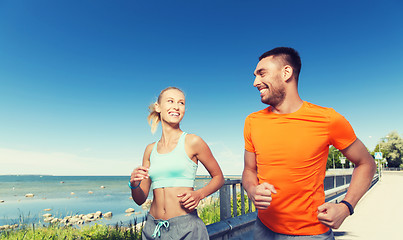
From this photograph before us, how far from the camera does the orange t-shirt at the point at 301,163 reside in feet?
5.32

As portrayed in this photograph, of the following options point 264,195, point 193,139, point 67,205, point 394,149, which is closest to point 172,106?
point 193,139

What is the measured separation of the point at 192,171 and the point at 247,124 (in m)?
0.62

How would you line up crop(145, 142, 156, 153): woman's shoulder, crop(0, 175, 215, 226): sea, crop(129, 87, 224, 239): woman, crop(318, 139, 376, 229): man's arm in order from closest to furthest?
crop(318, 139, 376, 229): man's arm < crop(129, 87, 224, 239): woman < crop(145, 142, 156, 153): woman's shoulder < crop(0, 175, 215, 226): sea

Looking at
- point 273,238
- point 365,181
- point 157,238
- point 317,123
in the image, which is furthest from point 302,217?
point 157,238

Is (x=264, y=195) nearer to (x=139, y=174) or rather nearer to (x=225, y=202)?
(x=139, y=174)

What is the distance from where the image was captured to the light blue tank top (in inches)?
83.0

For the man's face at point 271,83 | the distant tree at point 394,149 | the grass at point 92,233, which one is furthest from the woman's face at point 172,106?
the distant tree at point 394,149

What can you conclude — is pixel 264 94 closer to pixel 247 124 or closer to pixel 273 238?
pixel 247 124

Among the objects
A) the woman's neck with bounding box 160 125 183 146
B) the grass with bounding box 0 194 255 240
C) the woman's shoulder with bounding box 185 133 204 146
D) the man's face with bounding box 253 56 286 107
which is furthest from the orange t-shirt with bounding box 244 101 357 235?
the grass with bounding box 0 194 255 240

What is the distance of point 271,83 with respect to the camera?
1.76m

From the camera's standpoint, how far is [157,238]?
2043mm

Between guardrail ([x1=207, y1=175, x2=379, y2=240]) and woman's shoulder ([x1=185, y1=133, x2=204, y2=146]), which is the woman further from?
guardrail ([x1=207, y1=175, x2=379, y2=240])

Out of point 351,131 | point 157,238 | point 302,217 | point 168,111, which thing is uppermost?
point 168,111

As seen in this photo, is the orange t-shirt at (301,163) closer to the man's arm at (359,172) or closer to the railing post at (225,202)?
the man's arm at (359,172)
